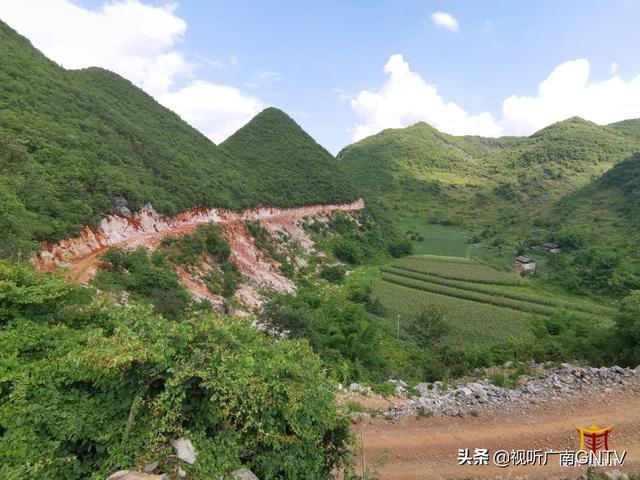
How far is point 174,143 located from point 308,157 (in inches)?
1311

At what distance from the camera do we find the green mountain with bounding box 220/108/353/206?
192 ft

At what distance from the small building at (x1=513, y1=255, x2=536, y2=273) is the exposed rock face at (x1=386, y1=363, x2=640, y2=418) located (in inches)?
1983

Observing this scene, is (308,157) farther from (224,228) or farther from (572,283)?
(572,283)

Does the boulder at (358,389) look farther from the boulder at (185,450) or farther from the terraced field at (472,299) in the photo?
the terraced field at (472,299)

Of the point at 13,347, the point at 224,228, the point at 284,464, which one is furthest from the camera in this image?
the point at 224,228

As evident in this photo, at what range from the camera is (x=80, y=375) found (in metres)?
5.53

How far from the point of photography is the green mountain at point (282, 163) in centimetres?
5838

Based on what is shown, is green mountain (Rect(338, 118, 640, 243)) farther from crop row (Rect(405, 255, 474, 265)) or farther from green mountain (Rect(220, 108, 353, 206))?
crop row (Rect(405, 255, 474, 265))

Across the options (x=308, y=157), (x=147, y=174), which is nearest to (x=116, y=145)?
(x=147, y=174)

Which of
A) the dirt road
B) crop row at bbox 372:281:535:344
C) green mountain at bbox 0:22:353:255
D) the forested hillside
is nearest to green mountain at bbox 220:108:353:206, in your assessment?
green mountain at bbox 0:22:353:255

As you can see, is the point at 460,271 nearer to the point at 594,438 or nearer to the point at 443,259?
the point at 443,259

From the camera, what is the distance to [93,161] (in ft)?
91.0

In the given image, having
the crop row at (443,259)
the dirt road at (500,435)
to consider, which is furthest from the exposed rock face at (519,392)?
the crop row at (443,259)

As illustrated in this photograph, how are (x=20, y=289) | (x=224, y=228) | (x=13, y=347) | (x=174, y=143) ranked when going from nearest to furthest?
(x=13, y=347), (x=20, y=289), (x=224, y=228), (x=174, y=143)
